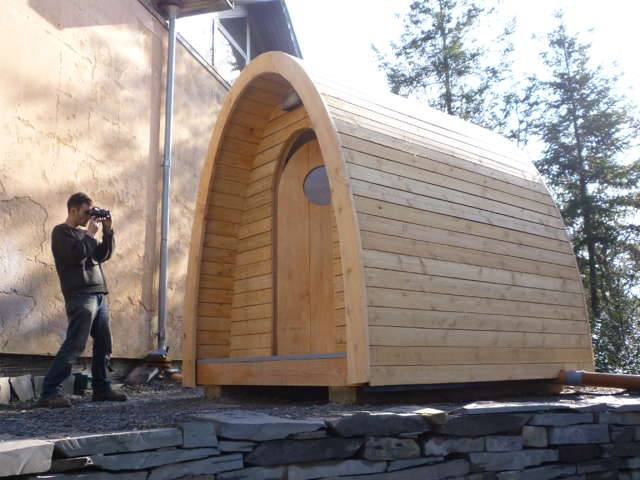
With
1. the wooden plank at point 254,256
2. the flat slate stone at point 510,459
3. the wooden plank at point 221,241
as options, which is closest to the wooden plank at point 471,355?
the flat slate stone at point 510,459

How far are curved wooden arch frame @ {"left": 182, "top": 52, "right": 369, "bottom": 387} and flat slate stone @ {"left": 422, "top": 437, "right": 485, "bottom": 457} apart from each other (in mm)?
580

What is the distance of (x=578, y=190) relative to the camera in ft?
51.3

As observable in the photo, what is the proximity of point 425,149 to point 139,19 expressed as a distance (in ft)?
15.5

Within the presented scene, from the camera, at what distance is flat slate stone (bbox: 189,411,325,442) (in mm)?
2906

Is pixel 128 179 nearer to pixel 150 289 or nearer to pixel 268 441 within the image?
pixel 150 289

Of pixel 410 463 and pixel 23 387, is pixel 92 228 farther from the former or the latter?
pixel 410 463

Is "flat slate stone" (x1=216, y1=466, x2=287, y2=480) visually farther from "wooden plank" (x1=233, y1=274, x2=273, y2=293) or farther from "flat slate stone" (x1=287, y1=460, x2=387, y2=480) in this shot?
A: "wooden plank" (x1=233, y1=274, x2=273, y2=293)

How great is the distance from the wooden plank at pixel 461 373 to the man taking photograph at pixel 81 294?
2.20 meters

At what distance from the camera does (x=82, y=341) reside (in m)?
4.76

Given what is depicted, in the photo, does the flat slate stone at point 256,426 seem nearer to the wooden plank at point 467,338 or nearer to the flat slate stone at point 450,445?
the flat slate stone at point 450,445

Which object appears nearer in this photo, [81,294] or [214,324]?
[81,294]

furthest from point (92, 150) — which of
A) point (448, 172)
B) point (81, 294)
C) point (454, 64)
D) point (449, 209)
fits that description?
point (454, 64)

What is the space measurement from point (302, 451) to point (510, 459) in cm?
144

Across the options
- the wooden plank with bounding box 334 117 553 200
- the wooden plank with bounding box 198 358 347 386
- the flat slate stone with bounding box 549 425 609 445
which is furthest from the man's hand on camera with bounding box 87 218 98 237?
the flat slate stone with bounding box 549 425 609 445
